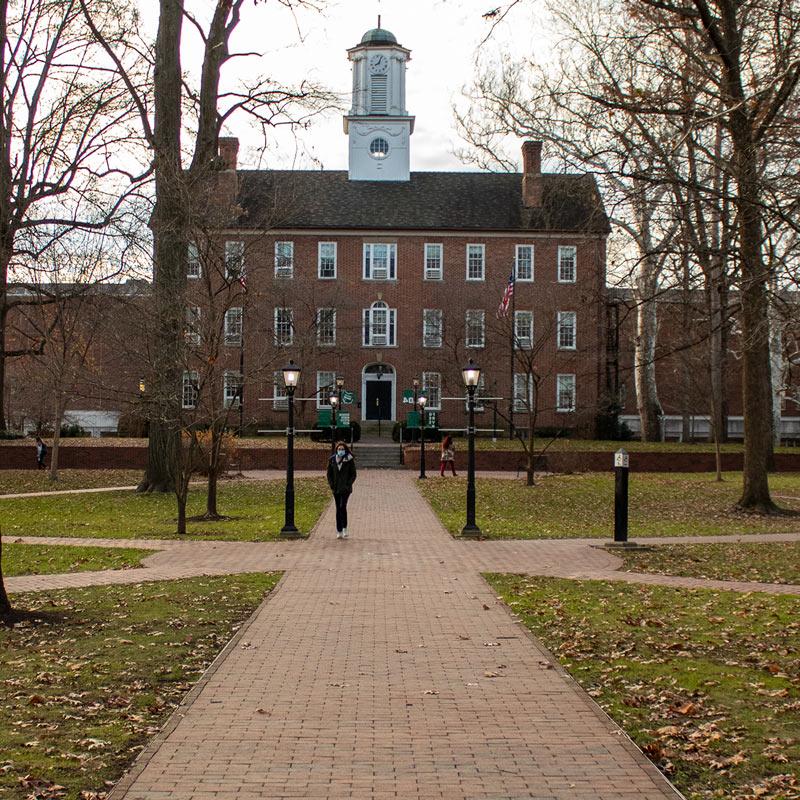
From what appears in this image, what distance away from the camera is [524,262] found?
178ft

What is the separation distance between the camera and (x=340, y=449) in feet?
60.2

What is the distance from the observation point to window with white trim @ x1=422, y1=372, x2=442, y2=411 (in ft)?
175

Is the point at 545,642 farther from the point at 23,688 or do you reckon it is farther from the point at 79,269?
the point at 79,269

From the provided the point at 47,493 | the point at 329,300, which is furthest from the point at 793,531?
the point at 329,300

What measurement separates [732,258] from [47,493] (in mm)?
19122

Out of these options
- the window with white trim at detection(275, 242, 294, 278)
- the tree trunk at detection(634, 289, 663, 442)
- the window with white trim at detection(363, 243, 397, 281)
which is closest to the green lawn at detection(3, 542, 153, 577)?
the window with white trim at detection(275, 242, 294, 278)

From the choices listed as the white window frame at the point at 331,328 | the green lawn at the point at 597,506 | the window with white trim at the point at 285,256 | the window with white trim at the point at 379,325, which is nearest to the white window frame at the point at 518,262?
the window with white trim at the point at 379,325

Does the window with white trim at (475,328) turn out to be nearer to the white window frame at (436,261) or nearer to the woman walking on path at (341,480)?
the white window frame at (436,261)

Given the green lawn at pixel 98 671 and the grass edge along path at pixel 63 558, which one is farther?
the grass edge along path at pixel 63 558

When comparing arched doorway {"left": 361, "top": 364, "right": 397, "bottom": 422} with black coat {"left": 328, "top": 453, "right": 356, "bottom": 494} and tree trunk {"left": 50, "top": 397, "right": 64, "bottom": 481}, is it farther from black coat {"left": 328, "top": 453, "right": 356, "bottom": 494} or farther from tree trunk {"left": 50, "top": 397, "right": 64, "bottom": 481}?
black coat {"left": 328, "top": 453, "right": 356, "bottom": 494}

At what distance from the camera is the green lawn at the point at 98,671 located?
5702 millimetres

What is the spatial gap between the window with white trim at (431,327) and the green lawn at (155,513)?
21.5m

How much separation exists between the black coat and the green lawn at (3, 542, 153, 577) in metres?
3.40

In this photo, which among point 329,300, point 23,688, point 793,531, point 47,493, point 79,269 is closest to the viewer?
point 23,688
